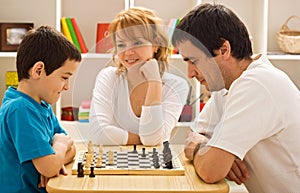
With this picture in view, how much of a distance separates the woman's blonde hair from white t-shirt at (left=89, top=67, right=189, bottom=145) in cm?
6

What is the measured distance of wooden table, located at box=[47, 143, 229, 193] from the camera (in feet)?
5.05

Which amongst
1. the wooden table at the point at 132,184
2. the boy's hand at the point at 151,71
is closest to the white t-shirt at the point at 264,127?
the wooden table at the point at 132,184

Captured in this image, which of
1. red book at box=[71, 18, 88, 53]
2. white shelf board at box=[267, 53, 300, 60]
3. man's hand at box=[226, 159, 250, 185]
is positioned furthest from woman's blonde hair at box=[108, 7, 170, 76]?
white shelf board at box=[267, 53, 300, 60]

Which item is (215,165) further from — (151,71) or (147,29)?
(147,29)

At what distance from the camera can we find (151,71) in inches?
68.4

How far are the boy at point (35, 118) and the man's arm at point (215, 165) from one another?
1.40 ft

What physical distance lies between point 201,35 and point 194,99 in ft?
0.68

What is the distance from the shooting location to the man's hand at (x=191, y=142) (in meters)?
1.85

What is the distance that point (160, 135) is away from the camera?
5.91ft

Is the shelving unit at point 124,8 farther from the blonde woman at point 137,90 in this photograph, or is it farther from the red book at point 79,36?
the blonde woman at point 137,90

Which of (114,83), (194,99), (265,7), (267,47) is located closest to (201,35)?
(194,99)

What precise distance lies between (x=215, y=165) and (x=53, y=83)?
0.58 metres

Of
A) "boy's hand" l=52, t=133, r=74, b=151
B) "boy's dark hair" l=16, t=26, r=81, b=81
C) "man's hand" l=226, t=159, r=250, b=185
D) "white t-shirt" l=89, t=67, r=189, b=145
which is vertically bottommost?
"man's hand" l=226, t=159, r=250, b=185

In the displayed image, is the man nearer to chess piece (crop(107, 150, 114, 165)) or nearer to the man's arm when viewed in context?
the man's arm
